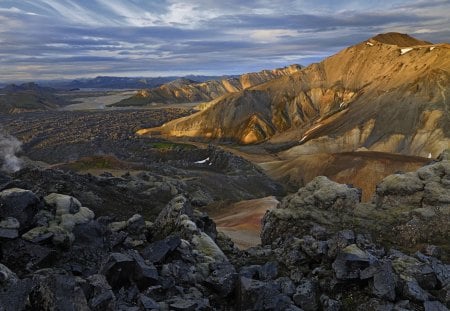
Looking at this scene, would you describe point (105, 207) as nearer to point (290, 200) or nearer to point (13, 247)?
point (290, 200)

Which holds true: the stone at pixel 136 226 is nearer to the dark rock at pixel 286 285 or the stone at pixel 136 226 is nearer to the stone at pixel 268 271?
the stone at pixel 268 271

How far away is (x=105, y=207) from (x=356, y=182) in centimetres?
4183

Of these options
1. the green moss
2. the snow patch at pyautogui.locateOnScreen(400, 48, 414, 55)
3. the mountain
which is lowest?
the green moss

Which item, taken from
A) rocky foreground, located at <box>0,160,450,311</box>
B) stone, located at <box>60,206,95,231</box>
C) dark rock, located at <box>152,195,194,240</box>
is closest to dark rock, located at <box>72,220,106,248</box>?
rocky foreground, located at <box>0,160,450,311</box>

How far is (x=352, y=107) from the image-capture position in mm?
105812

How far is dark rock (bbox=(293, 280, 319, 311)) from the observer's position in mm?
14645

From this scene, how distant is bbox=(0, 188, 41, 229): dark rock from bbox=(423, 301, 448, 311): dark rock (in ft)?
45.1

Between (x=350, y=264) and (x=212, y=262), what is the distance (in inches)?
203

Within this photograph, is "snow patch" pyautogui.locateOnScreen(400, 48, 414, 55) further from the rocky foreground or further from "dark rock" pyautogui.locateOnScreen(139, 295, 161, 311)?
"dark rock" pyautogui.locateOnScreen(139, 295, 161, 311)

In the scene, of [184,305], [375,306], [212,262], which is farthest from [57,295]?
[375,306]

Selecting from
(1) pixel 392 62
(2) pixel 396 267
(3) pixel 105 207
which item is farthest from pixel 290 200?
(1) pixel 392 62

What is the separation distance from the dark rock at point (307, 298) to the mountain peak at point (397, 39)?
418 ft

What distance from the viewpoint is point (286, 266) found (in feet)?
59.7

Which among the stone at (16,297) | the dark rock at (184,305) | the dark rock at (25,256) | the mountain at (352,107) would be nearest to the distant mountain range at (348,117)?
the mountain at (352,107)
